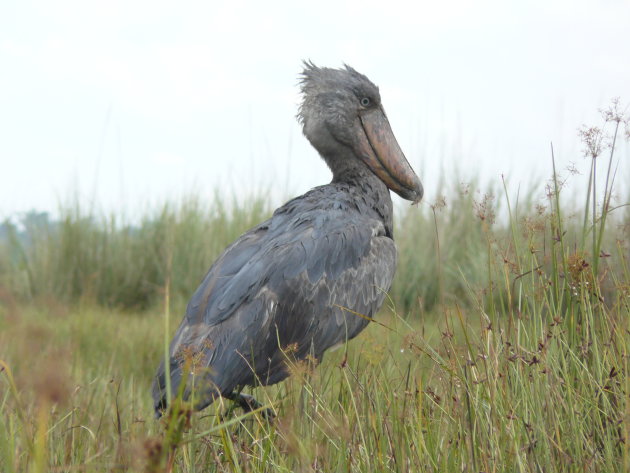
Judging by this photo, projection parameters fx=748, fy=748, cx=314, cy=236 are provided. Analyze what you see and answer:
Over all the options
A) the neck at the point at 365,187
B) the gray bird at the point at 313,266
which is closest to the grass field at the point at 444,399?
the gray bird at the point at 313,266

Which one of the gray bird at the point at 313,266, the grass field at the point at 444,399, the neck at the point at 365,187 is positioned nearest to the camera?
the grass field at the point at 444,399

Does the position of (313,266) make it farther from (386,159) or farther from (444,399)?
(386,159)

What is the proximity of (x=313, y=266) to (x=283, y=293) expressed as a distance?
227 millimetres

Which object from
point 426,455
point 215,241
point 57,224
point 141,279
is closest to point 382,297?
point 426,455

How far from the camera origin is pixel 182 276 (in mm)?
8617

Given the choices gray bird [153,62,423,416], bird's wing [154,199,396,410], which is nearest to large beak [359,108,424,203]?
gray bird [153,62,423,416]

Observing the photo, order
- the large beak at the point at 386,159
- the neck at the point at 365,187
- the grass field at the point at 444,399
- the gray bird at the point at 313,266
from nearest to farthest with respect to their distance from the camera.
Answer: the grass field at the point at 444,399, the gray bird at the point at 313,266, the neck at the point at 365,187, the large beak at the point at 386,159

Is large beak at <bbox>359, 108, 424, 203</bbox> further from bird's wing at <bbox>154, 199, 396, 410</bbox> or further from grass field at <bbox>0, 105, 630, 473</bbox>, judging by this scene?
grass field at <bbox>0, 105, 630, 473</bbox>

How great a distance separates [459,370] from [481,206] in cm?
55


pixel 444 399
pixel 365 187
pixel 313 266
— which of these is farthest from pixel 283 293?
pixel 365 187

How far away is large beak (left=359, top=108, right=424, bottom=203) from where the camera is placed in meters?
4.43

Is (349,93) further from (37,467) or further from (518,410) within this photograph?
(37,467)

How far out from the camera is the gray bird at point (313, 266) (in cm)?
308

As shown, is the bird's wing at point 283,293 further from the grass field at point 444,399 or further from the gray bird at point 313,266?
the grass field at point 444,399
